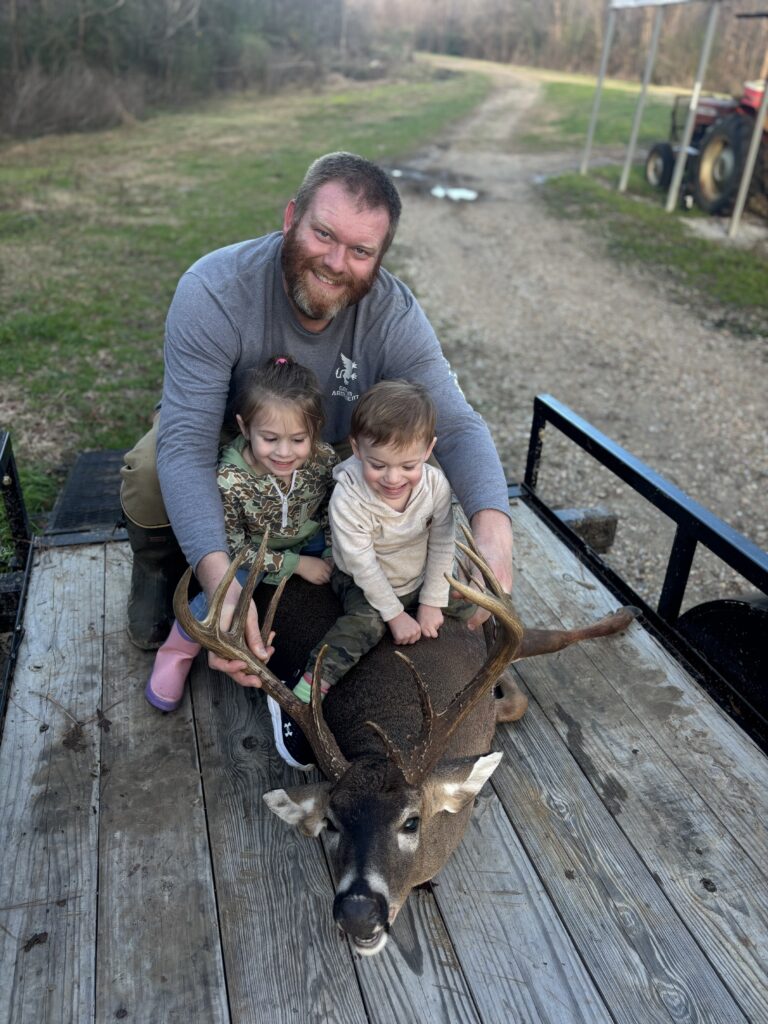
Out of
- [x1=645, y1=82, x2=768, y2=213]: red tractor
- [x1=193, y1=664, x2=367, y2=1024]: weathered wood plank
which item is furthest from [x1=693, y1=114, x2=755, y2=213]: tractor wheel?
[x1=193, y1=664, x2=367, y2=1024]: weathered wood plank

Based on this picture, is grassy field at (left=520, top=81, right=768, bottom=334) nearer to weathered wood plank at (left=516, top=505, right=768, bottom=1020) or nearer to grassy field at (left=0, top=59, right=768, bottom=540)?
grassy field at (left=0, top=59, right=768, bottom=540)

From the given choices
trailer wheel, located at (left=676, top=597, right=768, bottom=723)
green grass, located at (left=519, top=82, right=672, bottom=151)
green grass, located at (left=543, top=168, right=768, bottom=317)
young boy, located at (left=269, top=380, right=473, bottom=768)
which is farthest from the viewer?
green grass, located at (left=519, top=82, right=672, bottom=151)

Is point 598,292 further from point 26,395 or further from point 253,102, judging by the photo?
point 253,102

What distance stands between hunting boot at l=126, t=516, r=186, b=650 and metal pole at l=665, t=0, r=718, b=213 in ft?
36.6

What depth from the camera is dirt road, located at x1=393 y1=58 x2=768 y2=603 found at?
5.96m

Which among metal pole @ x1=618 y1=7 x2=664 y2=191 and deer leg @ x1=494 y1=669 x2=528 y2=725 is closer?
deer leg @ x1=494 y1=669 x2=528 y2=725

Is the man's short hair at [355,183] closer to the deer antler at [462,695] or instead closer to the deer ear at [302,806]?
the deer antler at [462,695]

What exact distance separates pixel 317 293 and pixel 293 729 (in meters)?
1.47

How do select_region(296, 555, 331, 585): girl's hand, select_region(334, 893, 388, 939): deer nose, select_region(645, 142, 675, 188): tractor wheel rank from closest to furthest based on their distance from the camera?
select_region(334, 893, 388, 939): deer nose
select_region(296, 555, 331, 585): girl's hand
select_region(645, 142, 675, 188): tractor wheel

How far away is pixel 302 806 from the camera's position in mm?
2150

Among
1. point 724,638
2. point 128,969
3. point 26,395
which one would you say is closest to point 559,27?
point 26,395

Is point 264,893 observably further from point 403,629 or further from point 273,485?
point 273,485

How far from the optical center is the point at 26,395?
20.6 feet

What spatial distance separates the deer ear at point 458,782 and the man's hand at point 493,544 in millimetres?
609
